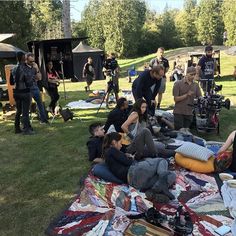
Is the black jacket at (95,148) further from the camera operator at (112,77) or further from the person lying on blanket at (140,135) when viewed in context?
the camera operator at (112,77)

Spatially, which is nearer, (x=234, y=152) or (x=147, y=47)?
(x=234, y=152)

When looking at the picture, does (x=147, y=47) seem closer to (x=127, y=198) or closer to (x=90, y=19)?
(x=90, y=19)

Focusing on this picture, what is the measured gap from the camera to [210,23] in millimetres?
45594

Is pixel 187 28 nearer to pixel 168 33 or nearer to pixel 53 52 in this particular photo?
pixel 168 33

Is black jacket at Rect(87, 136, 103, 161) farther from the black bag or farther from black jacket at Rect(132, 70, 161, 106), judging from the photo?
the black bag

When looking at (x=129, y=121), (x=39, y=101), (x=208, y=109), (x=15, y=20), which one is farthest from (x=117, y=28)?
(x=129, y=121)

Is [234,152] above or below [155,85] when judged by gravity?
below

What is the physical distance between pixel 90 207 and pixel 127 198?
1.54 ft

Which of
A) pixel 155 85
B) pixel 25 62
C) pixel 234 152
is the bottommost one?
pixel 234 152

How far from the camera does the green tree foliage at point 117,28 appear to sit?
43344 millimetres

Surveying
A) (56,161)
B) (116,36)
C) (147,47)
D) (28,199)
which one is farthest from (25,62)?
(147,47)

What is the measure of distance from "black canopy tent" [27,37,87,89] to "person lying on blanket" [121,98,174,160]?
422cm

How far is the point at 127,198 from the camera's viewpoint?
176 inches

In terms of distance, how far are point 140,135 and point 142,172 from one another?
1.01 meters
